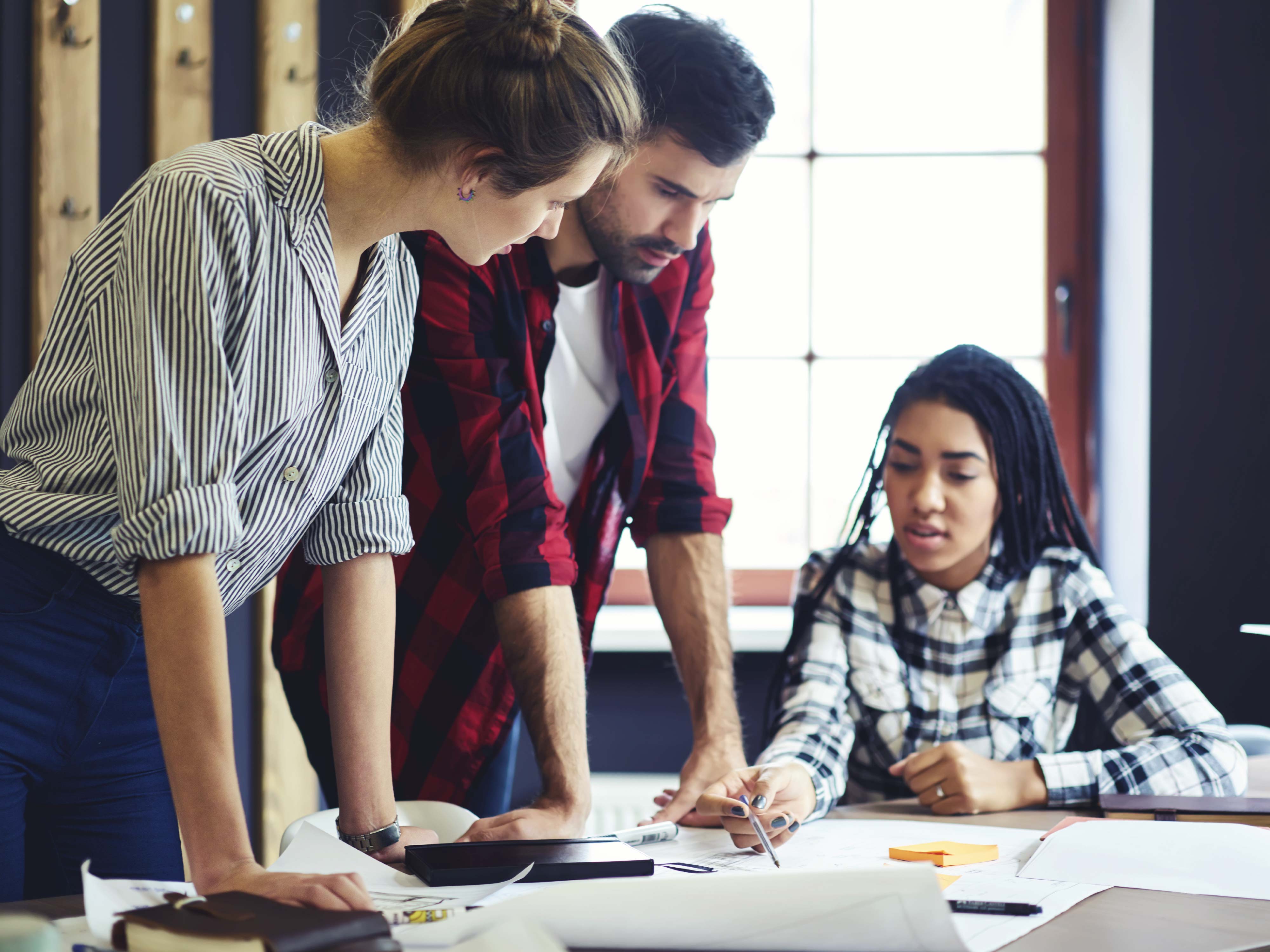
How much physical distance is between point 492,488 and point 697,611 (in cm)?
38

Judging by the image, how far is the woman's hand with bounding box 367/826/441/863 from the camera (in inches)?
41.2

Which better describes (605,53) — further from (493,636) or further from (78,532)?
(493,636)

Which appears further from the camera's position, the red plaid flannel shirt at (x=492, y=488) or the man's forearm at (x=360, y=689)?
the red plaid flannel shirt at (x=492, y=488)

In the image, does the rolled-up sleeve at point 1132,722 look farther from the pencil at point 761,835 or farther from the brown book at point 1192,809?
the pencil at point 761,835

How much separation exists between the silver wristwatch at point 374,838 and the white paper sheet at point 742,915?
29 centimetres

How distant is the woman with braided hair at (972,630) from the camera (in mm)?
1534

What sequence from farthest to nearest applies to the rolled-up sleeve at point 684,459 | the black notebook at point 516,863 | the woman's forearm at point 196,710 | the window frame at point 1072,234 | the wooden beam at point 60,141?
the window frame at point 1072,234 < the wooden beam at point 60,141 < the rolled-up sleeve at point 684,459 < the black notebook at point 516,863 < the woman's forearm at point 196,710

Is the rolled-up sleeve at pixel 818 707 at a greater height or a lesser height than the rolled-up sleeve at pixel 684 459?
lesser

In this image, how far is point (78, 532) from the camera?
96cm

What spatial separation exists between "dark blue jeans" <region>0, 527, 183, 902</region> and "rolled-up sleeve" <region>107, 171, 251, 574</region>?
0.55 ft

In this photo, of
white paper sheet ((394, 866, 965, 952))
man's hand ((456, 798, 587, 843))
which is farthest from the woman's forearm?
man's hand ((456, 798, 587, 843))

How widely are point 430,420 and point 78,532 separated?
0.55 m

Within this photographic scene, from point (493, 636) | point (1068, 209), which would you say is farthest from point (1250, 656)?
point (493, 636)

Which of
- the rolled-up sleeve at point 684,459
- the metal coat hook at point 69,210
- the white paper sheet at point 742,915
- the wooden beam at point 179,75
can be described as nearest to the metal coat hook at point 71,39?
the wooden beam at point 179,75
